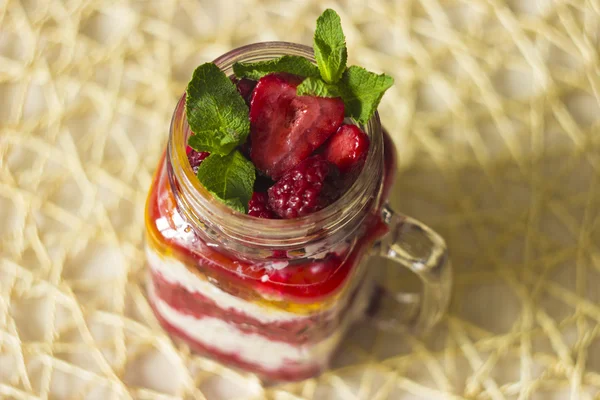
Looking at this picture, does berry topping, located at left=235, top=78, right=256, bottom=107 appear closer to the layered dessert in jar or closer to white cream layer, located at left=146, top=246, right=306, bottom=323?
the layered dessert in jar

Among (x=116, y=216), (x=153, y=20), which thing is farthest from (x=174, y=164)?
(x=153, y=20)

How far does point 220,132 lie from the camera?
0.71 m

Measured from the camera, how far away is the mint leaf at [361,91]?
0.72 meters

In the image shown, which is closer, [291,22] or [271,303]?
[271,303]

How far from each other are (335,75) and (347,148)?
0.08 m

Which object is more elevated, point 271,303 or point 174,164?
point 174,164

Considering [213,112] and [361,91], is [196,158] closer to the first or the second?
[213,112]

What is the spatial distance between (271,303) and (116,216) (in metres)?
0.42

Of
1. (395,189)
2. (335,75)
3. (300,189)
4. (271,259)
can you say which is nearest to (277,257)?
(271,259)

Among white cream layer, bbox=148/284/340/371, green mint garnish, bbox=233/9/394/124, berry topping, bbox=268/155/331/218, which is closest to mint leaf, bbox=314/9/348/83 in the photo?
green mint garnish, bbox=233/9/394/124

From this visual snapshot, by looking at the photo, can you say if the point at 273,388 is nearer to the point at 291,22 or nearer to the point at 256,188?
the point at 256,188

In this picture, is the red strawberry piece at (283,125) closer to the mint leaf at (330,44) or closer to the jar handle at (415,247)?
the mint leaf at (330,44)

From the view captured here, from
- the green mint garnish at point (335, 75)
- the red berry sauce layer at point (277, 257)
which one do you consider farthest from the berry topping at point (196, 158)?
the green mint garnish at point (335, 75)

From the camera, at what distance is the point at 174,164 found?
753 mm
